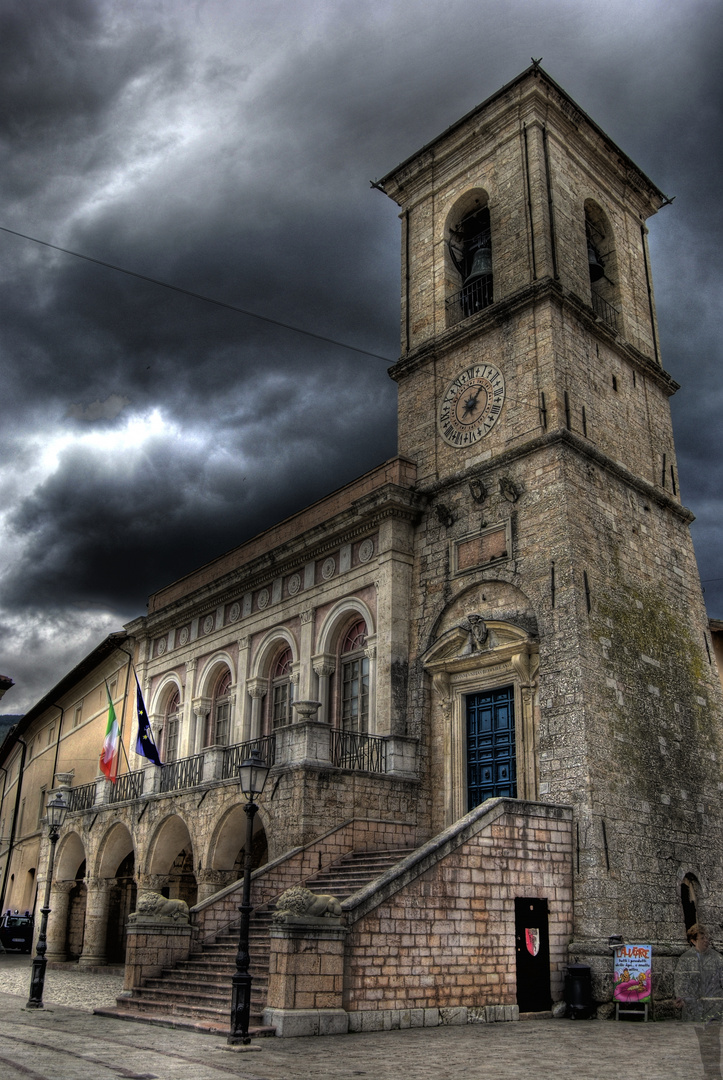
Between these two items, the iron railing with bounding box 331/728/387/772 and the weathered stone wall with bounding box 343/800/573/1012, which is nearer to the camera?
the weathered stone wall with bounding box 343/800/573/1012

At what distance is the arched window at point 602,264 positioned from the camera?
2030 centimetres

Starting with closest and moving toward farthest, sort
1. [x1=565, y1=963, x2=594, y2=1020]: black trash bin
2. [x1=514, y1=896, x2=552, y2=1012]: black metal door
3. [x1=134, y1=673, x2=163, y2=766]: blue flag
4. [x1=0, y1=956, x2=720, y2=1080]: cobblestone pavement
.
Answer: [x1=0, y1=956, x2=720, y2=1080]: cobblestone pavement, [x1=514, y1=896, x2=552, y2=1012]: black metal door, [x1=565, y1=963, x2=594, y2=1020]: black trash bin, [x1=134, y1=673, x2=163, y2=766]: blue flag

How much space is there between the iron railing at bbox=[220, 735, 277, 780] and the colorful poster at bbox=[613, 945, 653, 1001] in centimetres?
688

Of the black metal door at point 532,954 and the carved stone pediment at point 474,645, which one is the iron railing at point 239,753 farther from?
the black metal door at point 532,954

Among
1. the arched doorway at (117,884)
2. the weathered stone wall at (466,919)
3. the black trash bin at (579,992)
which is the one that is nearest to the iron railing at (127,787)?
the arched doorway at (117,884)

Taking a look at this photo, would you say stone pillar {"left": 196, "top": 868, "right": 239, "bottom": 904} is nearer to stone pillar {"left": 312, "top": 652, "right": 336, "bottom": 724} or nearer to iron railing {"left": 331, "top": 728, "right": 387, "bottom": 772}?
iron railing {"left": 331, "top": 728, "right": 387, "bottom": 772}

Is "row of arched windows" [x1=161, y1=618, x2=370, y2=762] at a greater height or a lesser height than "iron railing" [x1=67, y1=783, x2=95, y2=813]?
greater

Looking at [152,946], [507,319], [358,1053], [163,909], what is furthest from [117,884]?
[507,319]

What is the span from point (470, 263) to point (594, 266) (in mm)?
2732

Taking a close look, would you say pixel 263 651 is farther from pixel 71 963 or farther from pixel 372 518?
pixel 71 963

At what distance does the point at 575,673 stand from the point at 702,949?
7447mm

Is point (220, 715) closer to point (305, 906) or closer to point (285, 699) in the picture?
point (285, 699)

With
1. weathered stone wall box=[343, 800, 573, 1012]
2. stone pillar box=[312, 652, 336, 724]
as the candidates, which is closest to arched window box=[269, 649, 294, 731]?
stone pillar box=[312, 652, 336, 724]

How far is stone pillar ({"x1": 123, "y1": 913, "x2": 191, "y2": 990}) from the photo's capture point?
13.1 metres
